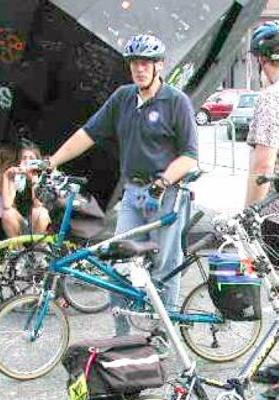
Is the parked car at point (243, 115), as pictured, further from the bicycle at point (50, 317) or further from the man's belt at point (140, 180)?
the bicycle at point (50, 317)

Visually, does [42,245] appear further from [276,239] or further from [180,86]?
[180,86]

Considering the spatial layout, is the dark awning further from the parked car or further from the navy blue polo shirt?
the parked car

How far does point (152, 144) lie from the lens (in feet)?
16.8

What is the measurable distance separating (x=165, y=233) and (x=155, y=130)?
0.63 metres

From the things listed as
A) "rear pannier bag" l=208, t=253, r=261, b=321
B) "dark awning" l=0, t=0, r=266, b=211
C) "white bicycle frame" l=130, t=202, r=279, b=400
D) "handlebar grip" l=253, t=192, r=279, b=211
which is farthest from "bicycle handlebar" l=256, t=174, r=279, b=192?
"dark awning" l=0, t=0, r=266, b=211

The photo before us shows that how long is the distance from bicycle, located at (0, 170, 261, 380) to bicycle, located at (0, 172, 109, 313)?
139 mm

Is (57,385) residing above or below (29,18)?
below

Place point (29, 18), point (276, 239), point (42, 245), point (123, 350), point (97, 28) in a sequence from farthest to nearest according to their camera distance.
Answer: point (29, 18) < point (97, 28) < point (42, 245) < point (276, 239) < point (123, 350)

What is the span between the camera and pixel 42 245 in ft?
18.7

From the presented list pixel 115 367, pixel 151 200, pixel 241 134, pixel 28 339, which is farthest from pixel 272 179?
pixel 241 134

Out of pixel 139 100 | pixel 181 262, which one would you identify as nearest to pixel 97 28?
pixel 139 100

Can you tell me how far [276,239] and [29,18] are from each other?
364cm

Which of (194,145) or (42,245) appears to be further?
(42,245)

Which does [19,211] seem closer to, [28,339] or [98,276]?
[28,339]
